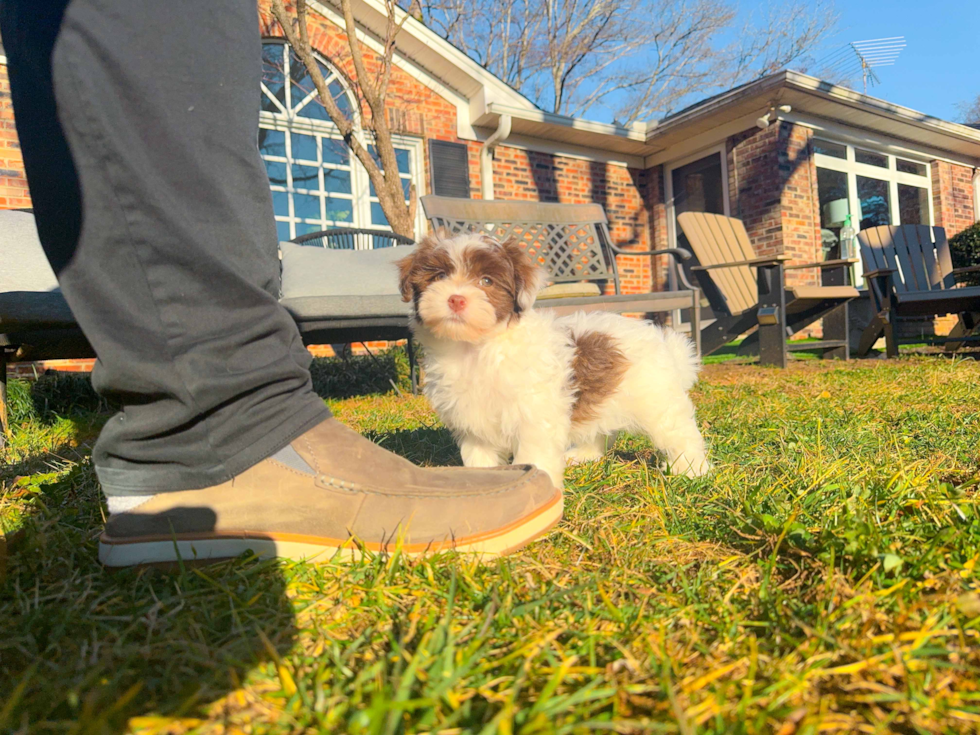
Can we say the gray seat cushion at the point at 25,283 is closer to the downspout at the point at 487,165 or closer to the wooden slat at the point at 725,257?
the downspout at the point at 487,165

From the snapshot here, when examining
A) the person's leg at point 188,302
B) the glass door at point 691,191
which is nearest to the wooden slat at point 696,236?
the glass door at point 691,191

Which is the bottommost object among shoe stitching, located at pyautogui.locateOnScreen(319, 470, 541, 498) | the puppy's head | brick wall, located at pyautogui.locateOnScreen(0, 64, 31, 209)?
shoe stitching, located at pyautogui.locateOnScreen(319, 470, 541, 498)

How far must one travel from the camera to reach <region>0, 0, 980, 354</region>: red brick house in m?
9.64

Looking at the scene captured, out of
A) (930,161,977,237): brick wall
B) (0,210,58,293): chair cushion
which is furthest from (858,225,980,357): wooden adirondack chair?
(0,210,58,293): chair cushion

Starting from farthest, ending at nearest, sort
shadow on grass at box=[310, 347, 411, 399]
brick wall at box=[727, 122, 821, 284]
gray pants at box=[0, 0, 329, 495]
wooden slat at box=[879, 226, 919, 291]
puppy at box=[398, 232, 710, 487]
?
brick wall at box=[727, 122, 821, 284] < wooden slat at box=[879, 226, 919, 291] < shadow on grass at box=[310, 347, 411, 399] < puppy at box=[398, 232, 710, 487] < gray pants at box=[0, 0, 329, 495]

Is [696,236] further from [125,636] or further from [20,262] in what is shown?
[125,636]

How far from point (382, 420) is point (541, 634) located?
3163 millimetres

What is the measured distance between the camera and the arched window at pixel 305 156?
9.49m

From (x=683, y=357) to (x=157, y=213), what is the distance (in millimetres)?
2350

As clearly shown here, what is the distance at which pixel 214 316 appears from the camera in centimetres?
131

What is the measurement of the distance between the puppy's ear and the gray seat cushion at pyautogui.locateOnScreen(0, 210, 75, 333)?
2765mm

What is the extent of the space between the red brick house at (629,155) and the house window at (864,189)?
1.3 inches

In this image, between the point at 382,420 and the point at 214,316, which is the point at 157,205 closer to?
the point at 214,316

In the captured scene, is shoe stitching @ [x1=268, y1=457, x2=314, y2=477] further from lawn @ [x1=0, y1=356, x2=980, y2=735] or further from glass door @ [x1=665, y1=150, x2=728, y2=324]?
glass door @ [x1=665, y1=150, x2=728, y2=324]
